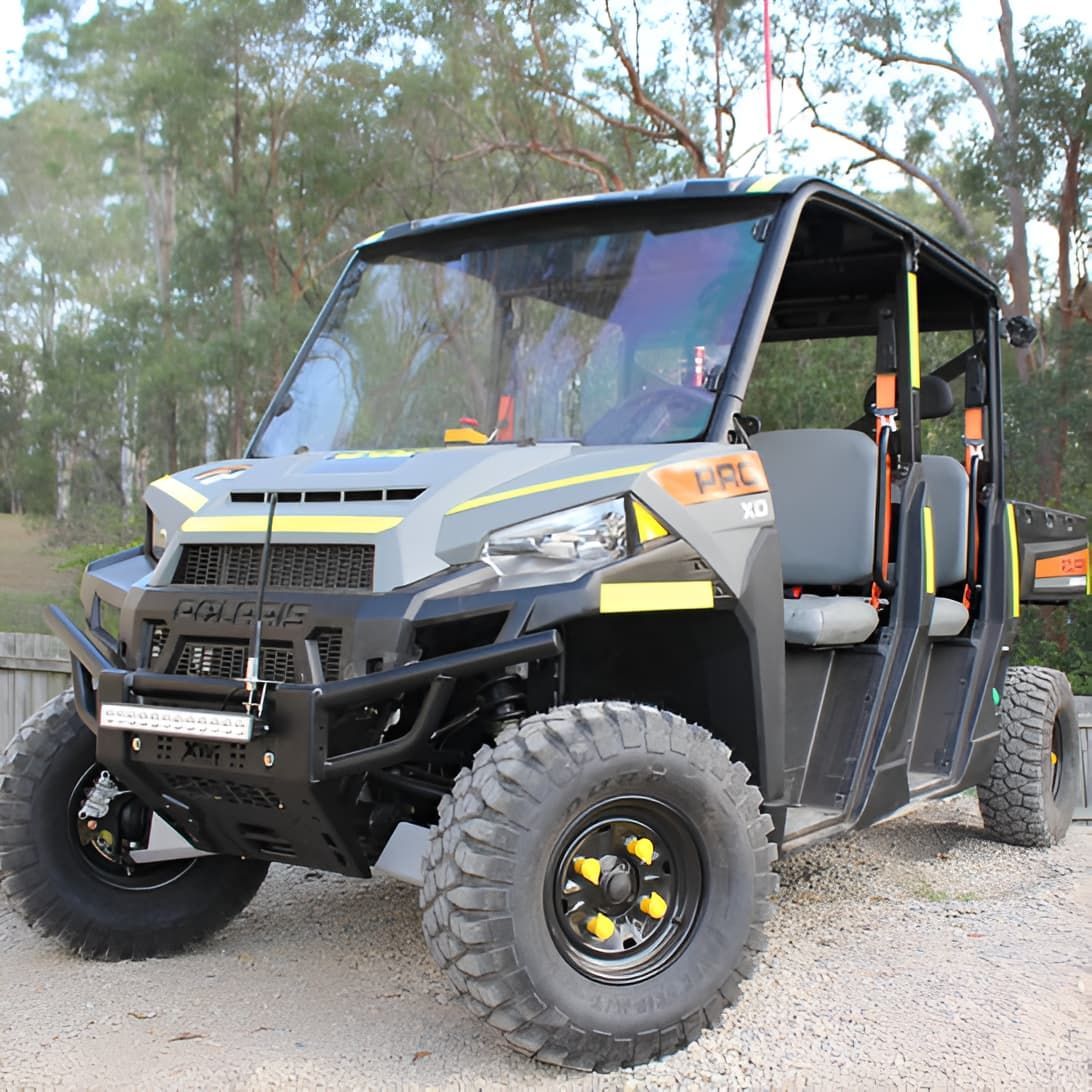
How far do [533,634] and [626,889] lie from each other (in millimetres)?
735

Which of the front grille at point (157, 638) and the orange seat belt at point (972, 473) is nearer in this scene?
the front grille at point (157, 638)

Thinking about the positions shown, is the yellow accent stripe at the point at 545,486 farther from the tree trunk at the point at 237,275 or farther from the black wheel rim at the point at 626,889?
the tree trunk at the point at 237,275

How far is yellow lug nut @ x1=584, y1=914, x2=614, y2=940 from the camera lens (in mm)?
3496

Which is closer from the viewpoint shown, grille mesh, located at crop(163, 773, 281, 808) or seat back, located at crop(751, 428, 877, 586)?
grille mesh, located at crop(163, 773, 281, 808)

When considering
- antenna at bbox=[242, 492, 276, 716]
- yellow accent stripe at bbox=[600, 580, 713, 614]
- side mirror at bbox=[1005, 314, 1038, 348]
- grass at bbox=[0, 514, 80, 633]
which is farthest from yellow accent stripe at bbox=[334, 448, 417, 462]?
grass at bbox=[0, 514, 80, 633]

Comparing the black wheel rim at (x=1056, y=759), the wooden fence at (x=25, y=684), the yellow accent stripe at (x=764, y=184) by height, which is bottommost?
the black wheel rim at (x=1056, y=759)

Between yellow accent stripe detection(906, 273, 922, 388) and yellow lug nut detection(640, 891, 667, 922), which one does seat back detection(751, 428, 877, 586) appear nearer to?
yellow accent stripe detection(906, 273, 922, 388)

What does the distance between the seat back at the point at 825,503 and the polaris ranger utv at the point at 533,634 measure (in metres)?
0.02

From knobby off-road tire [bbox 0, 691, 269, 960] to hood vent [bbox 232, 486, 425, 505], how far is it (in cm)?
112

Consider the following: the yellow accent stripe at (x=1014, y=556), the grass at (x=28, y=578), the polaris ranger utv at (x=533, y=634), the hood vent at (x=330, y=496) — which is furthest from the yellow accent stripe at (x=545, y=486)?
the grass at (x=28, y=578)

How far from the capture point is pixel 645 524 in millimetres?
3582

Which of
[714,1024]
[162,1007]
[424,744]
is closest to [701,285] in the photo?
[424,744]

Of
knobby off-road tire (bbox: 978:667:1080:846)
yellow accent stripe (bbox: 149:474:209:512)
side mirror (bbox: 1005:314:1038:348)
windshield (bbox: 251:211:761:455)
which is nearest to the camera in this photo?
yellow accent stripe (bbox: 149:474:209:512)

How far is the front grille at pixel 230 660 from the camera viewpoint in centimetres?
348
